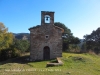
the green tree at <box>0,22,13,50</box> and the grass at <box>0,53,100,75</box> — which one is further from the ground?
the green tree at <box>0,22,13,50</box>

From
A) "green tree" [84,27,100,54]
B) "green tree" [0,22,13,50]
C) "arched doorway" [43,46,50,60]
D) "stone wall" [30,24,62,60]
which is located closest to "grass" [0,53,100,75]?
"stone wall" [30,24,62,60]

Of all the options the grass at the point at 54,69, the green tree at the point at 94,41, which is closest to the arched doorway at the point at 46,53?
the grass at the point at 54,69

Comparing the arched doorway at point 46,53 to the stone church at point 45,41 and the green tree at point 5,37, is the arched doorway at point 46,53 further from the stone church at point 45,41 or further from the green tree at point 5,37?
the green tree at point 5,37

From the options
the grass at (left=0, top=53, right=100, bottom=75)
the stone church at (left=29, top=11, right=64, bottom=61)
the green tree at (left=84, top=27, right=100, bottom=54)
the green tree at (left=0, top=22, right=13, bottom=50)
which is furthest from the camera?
the green tree at (left=84, top=27, right=100, bottom=54)

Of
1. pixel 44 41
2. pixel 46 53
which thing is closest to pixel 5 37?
pixel 44 41

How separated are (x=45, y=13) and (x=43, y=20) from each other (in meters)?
1.00

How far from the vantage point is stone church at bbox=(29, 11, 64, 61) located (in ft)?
64.8

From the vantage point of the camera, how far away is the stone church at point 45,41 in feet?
64.8

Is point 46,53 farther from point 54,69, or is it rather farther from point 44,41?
point 54,69

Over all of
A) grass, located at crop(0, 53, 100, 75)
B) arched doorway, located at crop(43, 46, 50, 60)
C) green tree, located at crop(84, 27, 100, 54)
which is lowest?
grass, located at crop(0, 53, 100, 75)

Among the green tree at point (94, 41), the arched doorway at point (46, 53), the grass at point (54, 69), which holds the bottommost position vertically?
the grass at point (54, 69)

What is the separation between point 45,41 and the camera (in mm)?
19906

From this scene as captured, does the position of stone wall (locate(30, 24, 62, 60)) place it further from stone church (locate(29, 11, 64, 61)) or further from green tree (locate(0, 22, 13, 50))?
green tree (locate(0, 22, 13, 50))

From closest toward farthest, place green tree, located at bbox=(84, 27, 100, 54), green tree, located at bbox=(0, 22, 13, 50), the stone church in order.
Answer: the stone church → green tree, located at bbox=(0, 22, 13, 50) → green tree, located at bbox=(84, 27, 100, 54)
